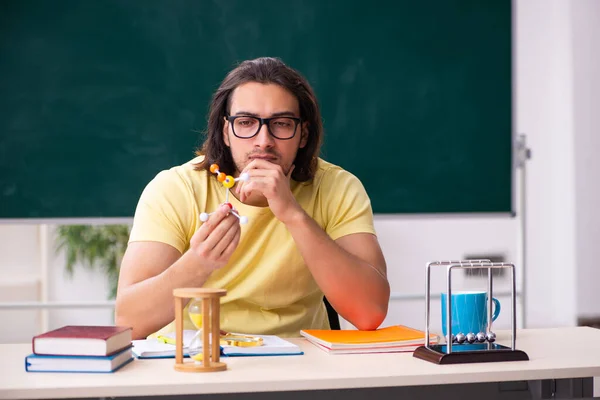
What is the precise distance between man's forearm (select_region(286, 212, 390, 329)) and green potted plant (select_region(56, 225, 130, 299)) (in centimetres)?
300

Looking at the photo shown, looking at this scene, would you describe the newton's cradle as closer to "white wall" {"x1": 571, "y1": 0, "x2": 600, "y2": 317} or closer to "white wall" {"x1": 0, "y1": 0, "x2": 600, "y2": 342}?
"white wall" {"x1": 0, "y1": 0, "x2": 600, "y2": 342}

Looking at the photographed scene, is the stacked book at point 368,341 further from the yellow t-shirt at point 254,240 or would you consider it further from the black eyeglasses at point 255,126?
the black eyeglasses at point 255,126

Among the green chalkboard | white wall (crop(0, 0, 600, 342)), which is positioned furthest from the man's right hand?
white wall (crop(0, 0, 600, 342))

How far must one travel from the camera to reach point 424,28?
3.21 meters

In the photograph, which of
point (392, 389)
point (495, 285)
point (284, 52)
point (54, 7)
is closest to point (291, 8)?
point (284, 52)

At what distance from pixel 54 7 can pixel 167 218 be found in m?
1.51

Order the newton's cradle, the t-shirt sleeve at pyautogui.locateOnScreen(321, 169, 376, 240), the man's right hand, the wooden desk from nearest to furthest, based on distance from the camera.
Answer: the wooden desk, the newton's cradle, the man's right hand, the t-shirt sleeve at pyautogui.locateOnScreen(321, 169, 376, 240)

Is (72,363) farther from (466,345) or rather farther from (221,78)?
(221,78)

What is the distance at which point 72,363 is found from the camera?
1.26m

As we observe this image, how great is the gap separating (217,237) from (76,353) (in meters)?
0.44

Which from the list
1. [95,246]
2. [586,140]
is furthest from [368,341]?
[586,140]

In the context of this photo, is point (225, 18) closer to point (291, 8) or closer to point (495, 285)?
point (291, 8)

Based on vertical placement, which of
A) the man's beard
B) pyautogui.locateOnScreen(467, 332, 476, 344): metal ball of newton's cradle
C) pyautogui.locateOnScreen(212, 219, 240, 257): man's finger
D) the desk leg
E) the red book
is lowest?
the desk leg

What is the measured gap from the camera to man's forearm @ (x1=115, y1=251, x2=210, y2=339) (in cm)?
165
